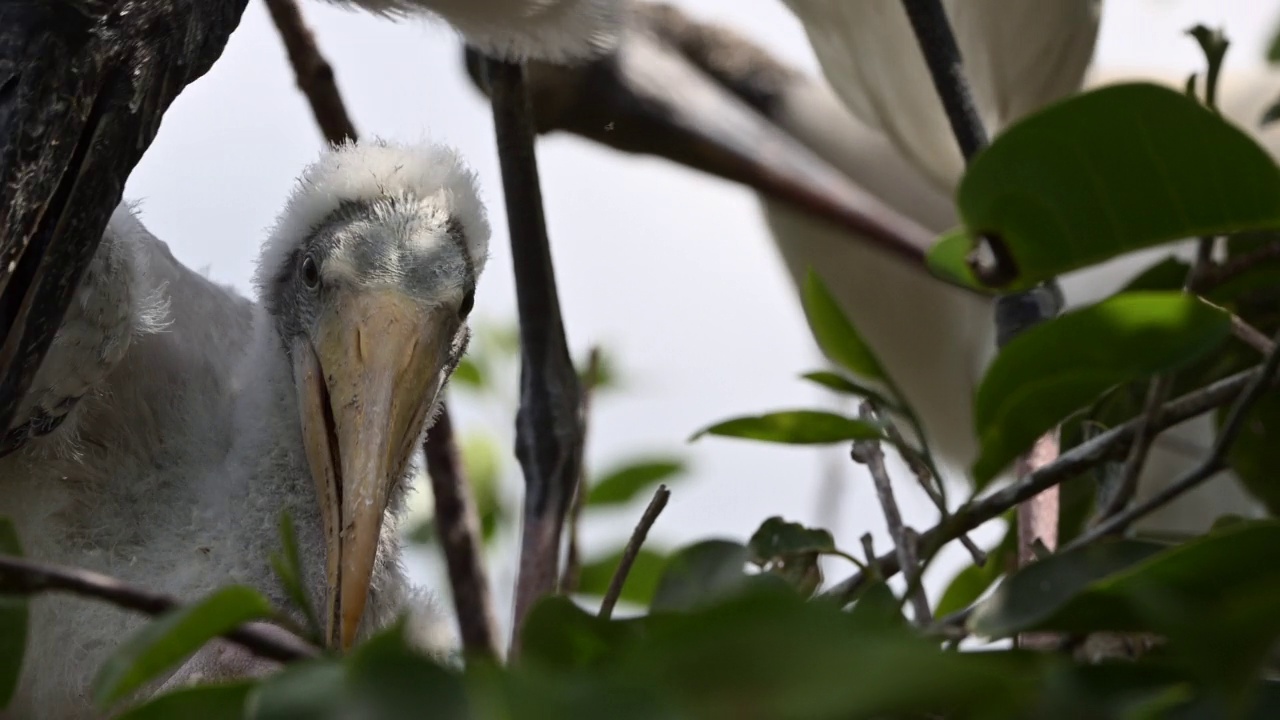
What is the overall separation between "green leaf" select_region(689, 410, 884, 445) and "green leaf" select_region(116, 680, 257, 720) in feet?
1.19

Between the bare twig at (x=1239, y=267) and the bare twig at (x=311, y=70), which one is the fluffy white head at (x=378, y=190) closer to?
the bare twig at (x=311, y=70)

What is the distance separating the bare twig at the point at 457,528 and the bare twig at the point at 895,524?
20.3 inches

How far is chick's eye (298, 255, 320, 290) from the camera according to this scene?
99cm

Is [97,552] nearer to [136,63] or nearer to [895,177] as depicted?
[136,63]

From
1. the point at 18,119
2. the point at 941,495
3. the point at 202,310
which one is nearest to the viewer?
the point at 941,495

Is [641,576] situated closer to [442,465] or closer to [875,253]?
[442,465]

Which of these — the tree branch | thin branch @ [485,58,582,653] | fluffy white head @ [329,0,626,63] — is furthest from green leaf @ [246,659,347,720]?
fluffy white head @ [329,0,626,63]

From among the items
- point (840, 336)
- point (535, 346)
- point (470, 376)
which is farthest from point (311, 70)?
point (840, 336)

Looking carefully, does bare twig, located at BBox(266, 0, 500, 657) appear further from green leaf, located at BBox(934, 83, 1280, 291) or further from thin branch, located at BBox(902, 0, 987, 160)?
green leaf, located at BBox(934, 83, 1280, 291)

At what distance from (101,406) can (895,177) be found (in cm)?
134

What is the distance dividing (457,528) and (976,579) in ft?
1.66

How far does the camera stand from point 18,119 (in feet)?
2.60

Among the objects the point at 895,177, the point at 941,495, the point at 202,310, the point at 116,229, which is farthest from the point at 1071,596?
the point at 895,177

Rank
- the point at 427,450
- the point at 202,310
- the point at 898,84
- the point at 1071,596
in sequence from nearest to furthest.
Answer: the point at 1071,596
the point at 202,310
the point at 427,450
the point at 898,84
